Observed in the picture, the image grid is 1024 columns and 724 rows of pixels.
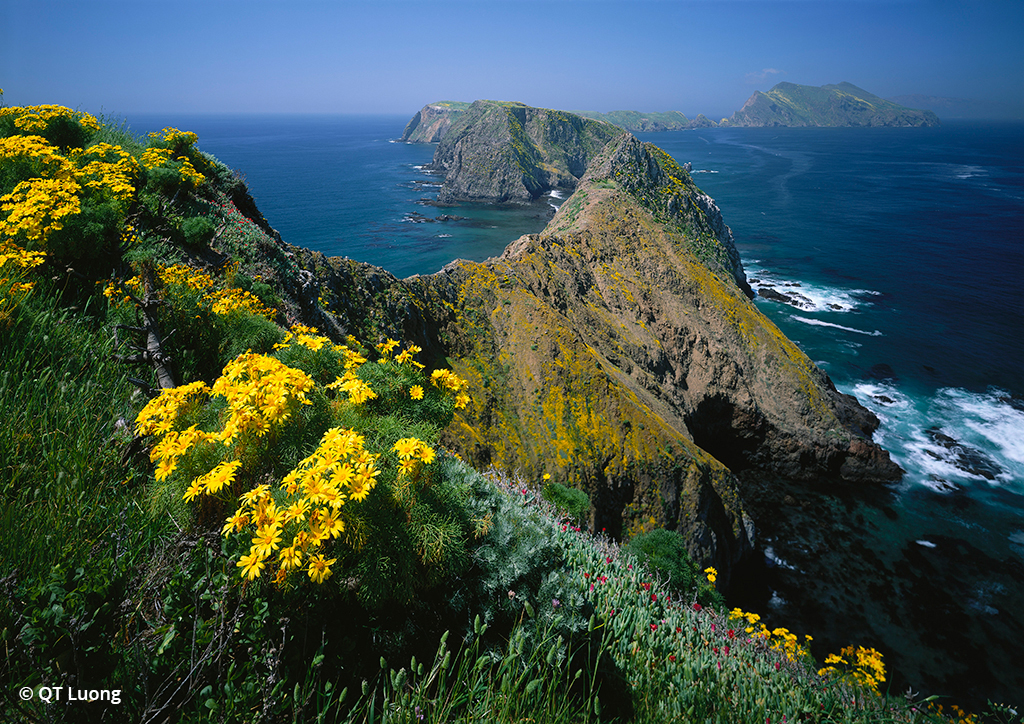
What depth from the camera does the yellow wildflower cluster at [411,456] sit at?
3438 mm

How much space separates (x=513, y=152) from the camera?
114938 millimetres

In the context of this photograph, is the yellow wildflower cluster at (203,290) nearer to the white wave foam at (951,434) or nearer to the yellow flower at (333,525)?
the yellow flower at (333,525)

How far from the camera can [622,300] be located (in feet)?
86.6

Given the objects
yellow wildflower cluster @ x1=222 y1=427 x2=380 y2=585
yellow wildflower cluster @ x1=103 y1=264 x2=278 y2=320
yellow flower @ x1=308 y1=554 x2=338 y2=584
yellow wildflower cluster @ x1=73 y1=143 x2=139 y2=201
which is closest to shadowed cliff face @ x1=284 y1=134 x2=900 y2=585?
yellow wildflower cluster @ x1=73 y1=143 x2=139 y2=201

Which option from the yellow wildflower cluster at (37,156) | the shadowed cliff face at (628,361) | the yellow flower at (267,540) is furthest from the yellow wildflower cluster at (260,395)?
the shadowed cliff face at (628,361)

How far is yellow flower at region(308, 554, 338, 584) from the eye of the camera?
9.59 ft

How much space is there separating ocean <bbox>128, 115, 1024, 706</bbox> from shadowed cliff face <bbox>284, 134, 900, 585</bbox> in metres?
3.75

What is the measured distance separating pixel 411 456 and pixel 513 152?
12257 centimetres

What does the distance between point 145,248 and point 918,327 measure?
58.8 meters

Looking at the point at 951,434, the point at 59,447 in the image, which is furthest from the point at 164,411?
the point at 951,434

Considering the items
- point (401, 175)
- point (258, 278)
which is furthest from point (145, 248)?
point (401, 175)

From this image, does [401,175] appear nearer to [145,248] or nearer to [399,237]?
[399,237]

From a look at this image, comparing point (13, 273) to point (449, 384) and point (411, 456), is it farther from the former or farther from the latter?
point (411, 456)

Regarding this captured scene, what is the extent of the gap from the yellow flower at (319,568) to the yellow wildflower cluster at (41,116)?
39.2 ft
